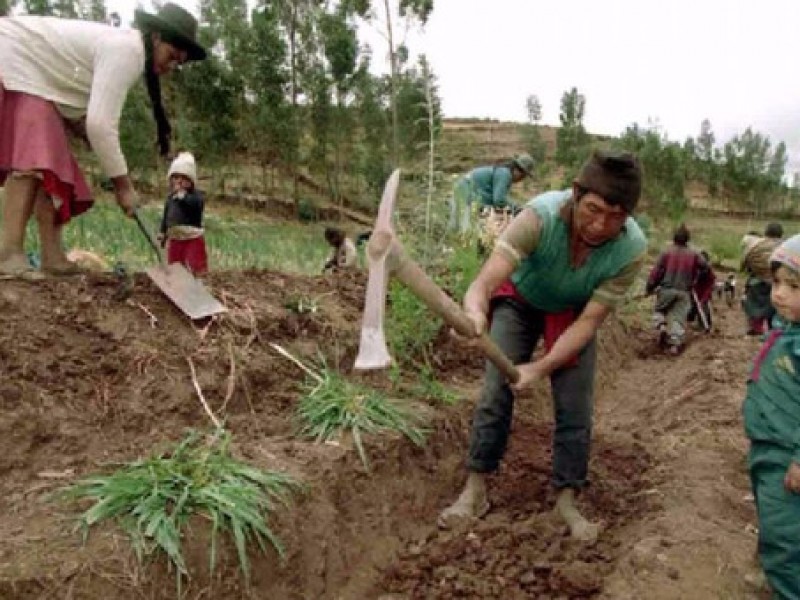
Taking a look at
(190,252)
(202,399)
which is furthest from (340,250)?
(202,399)

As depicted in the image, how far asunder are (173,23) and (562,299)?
2042 millimetres

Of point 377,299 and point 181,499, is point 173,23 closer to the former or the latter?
point 377,299

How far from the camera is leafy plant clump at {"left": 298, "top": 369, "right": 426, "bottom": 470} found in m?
3.37

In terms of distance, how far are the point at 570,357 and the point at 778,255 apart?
2.56ft

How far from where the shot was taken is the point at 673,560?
9.30ft

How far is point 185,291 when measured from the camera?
3811mm

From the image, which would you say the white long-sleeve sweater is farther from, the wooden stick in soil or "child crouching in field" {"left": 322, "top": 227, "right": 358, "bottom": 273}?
"child crouching in field" {"left": 322, "top": 227, "right": 358, "bottom": 273}

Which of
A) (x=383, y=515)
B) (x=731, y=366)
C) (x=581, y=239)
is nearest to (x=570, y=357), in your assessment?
(x=581, y=239)

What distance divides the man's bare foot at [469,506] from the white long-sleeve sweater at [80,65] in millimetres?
2062

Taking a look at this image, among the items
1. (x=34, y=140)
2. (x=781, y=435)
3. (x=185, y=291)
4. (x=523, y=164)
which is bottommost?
(x=781, y=435)

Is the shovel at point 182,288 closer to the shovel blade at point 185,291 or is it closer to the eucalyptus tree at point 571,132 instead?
the shovel blade at point 185,291

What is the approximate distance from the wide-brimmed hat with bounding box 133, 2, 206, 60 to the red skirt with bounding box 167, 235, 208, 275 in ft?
6.31

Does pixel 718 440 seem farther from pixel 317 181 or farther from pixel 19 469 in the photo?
pixel 317 181

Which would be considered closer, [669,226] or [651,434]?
[651,434]
